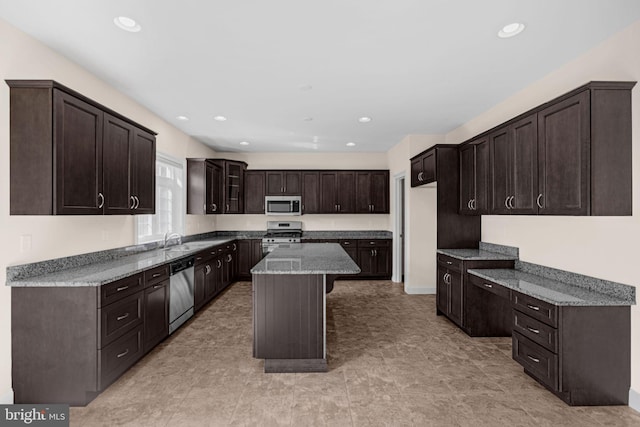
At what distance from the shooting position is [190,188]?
570 centimetres

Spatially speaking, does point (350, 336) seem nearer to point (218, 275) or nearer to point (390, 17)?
point (218, 275)

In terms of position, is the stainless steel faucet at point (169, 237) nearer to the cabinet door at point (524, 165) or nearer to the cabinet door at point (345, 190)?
the cabinet door at point (345, 190)

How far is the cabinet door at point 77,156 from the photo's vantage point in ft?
7.95

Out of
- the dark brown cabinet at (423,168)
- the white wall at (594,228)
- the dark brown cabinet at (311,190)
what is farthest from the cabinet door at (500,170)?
the dark brown cabinet at (311,190)

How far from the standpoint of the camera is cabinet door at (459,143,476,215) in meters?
4.09

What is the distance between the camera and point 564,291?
2740 millimetres

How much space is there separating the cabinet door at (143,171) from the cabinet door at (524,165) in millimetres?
3758

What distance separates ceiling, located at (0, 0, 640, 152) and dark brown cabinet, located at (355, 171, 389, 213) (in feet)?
8.57

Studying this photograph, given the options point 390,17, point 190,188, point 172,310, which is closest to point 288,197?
point 190,188

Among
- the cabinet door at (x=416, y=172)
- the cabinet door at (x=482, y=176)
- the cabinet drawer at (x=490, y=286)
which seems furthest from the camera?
the cabinet door at (x=416, y=172)

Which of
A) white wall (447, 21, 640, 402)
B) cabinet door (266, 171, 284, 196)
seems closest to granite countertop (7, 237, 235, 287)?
cabinet door (266, 171, 284, 196)

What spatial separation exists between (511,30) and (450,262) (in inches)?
103

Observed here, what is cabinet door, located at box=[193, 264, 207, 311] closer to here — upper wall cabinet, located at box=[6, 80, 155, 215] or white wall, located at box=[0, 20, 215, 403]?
white wall, located at box=[0, 20, 215, 403]

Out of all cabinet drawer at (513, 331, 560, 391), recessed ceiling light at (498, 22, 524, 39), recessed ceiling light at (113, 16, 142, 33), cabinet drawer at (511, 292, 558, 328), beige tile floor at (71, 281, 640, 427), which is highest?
recessed ceiling light at (113, 16, 142, 33)
